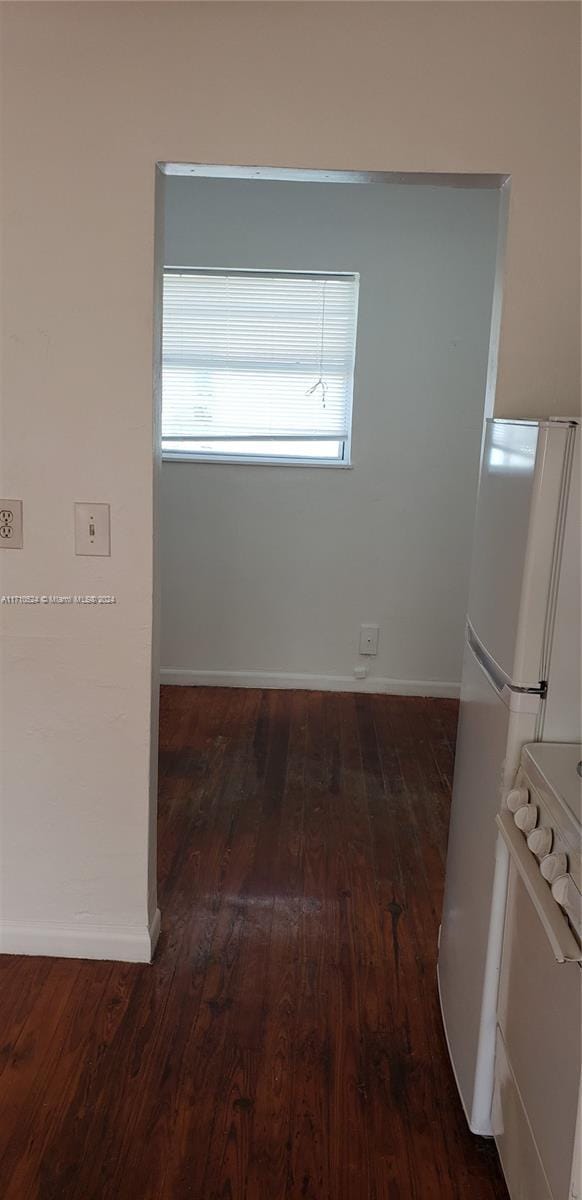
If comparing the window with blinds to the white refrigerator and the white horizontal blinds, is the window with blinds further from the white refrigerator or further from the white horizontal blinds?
the white refrigerator

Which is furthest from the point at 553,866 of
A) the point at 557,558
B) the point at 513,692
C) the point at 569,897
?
the point at 557,558

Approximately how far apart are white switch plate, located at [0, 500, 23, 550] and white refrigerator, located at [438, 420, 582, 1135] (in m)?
1.09

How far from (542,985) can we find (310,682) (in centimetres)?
311

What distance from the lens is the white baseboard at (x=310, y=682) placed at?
448cm

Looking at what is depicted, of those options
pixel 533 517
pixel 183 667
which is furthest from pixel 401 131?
pixel 183 667

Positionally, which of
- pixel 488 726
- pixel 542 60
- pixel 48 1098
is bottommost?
pixel 48 1098

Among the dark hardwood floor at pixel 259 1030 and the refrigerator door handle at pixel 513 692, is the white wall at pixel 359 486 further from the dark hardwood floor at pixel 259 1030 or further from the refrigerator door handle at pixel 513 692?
the refrigerator door handle at pixel 513 692

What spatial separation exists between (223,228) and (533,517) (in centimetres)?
315

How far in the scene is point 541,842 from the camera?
1368 millimetres

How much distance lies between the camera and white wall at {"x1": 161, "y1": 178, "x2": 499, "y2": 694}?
405 cm

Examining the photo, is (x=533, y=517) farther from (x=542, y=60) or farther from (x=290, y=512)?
(x=290, y=512)

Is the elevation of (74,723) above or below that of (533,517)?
below

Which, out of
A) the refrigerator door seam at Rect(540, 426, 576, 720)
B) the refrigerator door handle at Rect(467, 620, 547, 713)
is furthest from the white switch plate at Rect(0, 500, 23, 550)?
the refrigerator door seam at Rect(540, 426, 576, 720)

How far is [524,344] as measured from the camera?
191 cm
